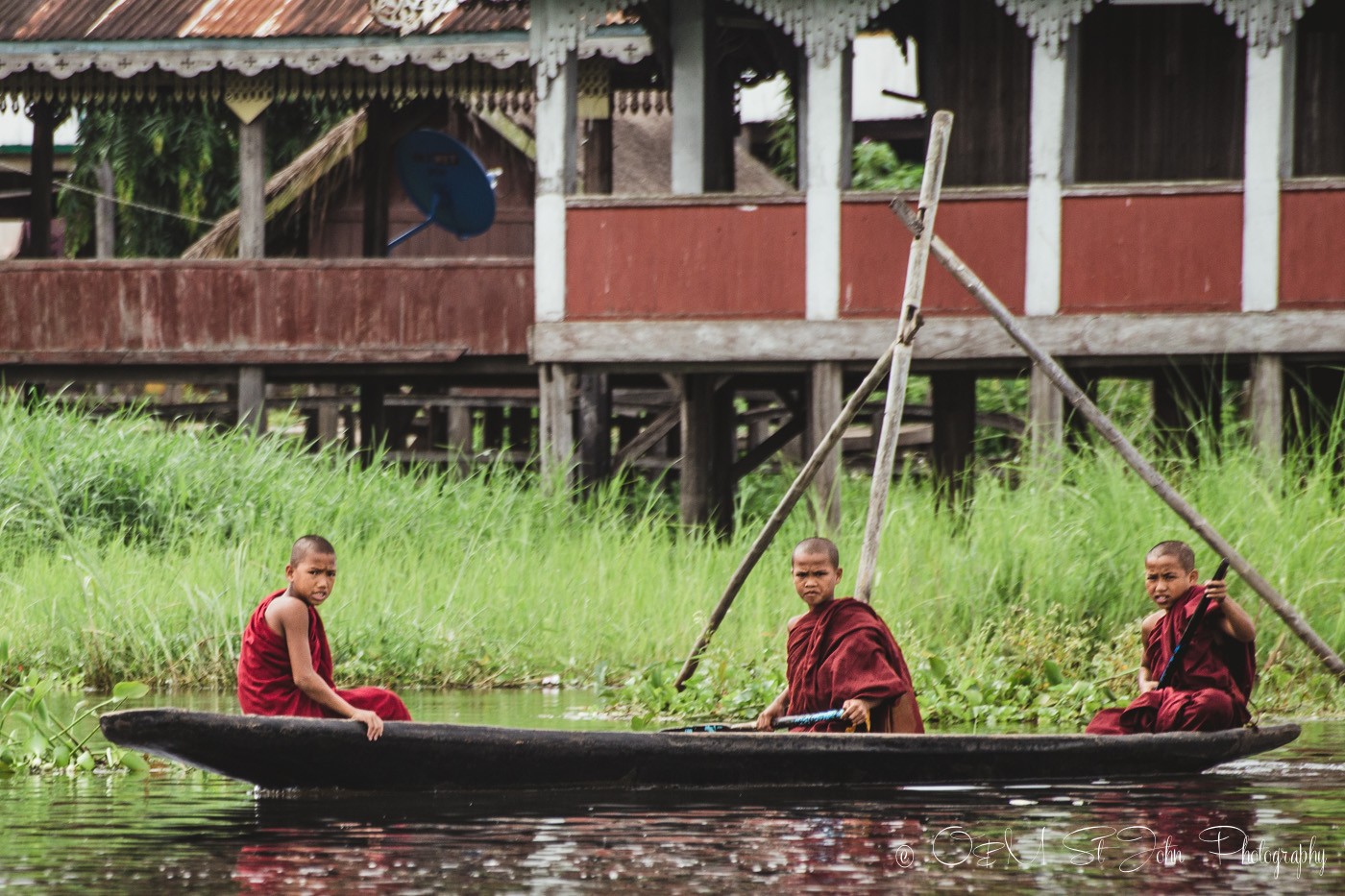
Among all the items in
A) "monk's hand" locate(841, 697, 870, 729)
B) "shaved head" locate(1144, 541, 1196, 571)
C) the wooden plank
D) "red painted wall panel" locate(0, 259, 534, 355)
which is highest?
"red painted wall panel" locate(0, 259, 534, 355)

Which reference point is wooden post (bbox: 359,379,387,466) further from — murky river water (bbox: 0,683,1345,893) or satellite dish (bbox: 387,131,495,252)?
murky river water (bbox: 0,683,1345,893)

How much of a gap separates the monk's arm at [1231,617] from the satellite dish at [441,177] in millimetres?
11047

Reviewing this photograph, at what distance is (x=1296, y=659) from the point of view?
34.8 feet

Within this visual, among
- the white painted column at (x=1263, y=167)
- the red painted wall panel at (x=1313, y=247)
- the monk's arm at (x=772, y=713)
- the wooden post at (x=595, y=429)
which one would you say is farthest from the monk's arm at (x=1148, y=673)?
the wooden post at (x=595, y=429)

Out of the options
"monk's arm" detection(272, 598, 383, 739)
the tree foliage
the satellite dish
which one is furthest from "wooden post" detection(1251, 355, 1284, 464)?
the tree foliage

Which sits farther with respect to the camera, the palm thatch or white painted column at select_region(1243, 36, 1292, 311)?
the palm thatch

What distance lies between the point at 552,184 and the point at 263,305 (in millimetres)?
3572

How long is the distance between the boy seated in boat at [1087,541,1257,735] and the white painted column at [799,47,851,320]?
18.8ft

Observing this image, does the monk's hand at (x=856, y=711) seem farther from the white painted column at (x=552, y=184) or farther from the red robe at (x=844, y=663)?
the white painted column at (x=552, y=184)

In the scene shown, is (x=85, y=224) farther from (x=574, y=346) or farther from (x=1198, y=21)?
(x=1198, y=21)

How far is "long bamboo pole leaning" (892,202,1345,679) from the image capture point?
9.31 m

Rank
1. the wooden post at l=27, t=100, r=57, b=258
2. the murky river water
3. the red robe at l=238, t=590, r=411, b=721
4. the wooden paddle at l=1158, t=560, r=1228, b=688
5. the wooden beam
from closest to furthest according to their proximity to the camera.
Result: the murky river water, the red robe at l=238, t=590, r=411, b=721, the wooden paddle at l=1158, t=560, r=1228, b=688, the wooden post at l=27, t=100, r=57, b=258, the wooden beam

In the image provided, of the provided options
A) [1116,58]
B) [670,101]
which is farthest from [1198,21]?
[670,101]

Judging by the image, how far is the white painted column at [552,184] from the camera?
1413cm
